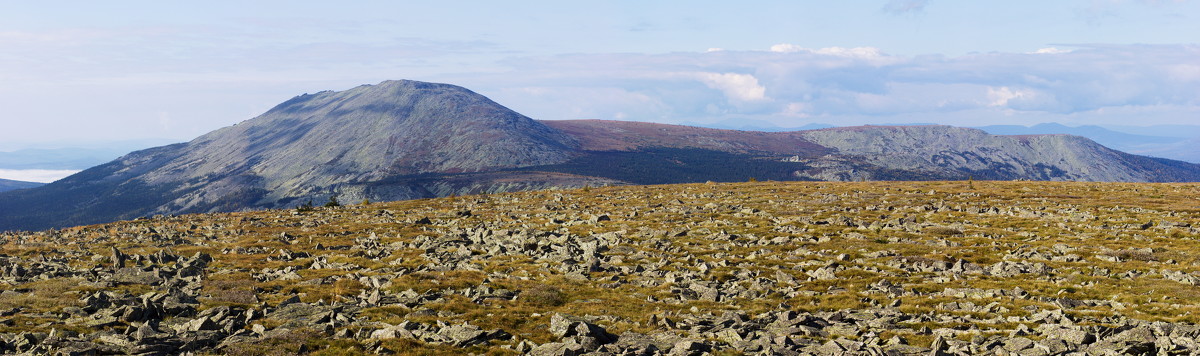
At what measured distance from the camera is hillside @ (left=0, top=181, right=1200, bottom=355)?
25.4 metres

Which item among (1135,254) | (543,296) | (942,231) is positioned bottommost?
(543,296)

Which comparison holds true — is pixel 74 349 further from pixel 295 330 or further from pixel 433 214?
pixel 433 214

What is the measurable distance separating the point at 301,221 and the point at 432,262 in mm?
39642

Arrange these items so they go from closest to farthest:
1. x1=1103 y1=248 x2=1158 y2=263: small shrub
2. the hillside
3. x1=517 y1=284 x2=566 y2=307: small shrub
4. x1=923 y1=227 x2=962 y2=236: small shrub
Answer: the hillside < x1=517 y1=284 x2=566 y2=307: small shrub < x1=1103 y1=248 x2=1158 y2=263: small shrub < x1=923 y1=227 x2=962 y2=236: small shrub

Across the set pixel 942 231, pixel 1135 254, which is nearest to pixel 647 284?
pixel 942 231

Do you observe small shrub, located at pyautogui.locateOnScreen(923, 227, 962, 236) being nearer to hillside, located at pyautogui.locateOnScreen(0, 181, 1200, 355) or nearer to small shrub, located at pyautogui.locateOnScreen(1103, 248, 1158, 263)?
hillside, located at pyautogui.locateOnScreen(0, 181, 1200, 355)

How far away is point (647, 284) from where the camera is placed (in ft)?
130

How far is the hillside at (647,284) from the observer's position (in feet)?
83.4

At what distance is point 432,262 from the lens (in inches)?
1925

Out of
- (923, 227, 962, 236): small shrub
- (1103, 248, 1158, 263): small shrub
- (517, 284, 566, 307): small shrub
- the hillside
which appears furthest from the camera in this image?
(923, 227, 962, 236): small shrub

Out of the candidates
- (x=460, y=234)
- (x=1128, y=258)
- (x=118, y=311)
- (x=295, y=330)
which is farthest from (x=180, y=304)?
(x=1128, y=258)

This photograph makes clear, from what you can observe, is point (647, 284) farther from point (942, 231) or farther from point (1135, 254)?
point (1135, 254)

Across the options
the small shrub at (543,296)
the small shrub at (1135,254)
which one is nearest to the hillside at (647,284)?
the small shrub at (543,296)

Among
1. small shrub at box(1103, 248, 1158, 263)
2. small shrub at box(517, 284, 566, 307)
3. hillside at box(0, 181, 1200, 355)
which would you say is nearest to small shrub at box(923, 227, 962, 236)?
hillside at box(0, 181, 1200, 355)
